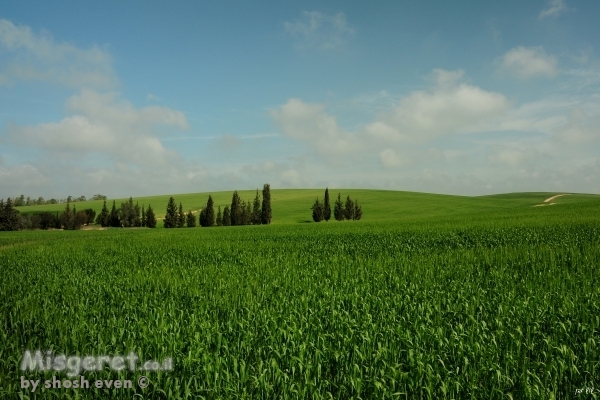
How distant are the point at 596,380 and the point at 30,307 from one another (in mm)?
11136

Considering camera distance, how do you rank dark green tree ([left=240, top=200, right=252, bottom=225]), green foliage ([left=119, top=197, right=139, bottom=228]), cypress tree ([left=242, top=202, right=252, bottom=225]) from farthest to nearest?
green foliage ([left=119, top=197, right=139, bottom=228]) → cypress tree ([left=242, top=202, right=252, bottom=225]) → dark green tree ([left=240, top=200, right=252, bottom=225])

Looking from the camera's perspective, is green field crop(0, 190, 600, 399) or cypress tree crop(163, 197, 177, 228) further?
cypress tree crop(163, 197, 177, 228)

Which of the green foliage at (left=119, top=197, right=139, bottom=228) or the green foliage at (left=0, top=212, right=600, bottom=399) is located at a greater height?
the green foliage at (left=0, top=212, right=600, bottom=399)

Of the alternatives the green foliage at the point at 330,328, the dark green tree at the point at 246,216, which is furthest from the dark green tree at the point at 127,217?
the green foliage at the point at 330,328

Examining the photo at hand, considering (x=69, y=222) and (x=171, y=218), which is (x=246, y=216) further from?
(x=69, y=222)

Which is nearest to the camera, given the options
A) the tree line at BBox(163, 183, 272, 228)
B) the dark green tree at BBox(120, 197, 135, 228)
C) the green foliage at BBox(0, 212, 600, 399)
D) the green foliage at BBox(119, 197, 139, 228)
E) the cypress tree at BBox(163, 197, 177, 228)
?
the green foliage at BBox(0, 212, 600, 399)

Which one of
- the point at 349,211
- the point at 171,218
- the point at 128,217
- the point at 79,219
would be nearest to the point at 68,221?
the point at 79,219

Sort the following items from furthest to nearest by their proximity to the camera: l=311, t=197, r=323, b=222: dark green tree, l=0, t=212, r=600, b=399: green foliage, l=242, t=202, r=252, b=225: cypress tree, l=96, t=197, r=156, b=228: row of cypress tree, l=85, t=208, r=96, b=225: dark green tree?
l=85, t=208, r=96, b=225: dark green tree, l=96, t=197, r=156, b=228: row of cypress tree, l=311, t=197, r=323, b=222: dark green tree, l=242, t=202, r=252, b=225: cypress tree, l=0, t=212, r=600, b=399: green foliage

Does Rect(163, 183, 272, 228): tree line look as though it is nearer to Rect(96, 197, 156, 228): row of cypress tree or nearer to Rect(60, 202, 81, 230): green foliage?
Rect(96, 197, 156, 228): row of cypress tree

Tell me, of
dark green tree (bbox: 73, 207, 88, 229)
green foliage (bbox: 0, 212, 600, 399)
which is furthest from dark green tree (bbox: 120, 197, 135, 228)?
green foliage (bbox: 0, 212, 600, 399)

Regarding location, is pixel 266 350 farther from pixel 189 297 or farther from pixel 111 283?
pixel 111 283

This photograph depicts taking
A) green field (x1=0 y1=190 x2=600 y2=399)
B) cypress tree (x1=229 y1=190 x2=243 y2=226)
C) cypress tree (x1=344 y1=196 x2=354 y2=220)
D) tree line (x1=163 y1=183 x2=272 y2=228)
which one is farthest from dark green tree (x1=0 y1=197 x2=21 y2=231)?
green field (x1=0 y1=190 x2=600 y2=399)

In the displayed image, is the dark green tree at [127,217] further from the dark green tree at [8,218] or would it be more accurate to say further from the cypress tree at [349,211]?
the cypress tree at [349,211]

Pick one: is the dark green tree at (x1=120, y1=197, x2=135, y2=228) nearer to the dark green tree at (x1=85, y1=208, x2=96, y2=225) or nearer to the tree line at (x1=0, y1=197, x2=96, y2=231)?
the tree line at (x1=0, y1=197, x2=96, y2=231)
